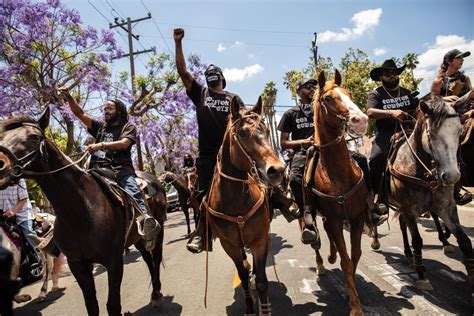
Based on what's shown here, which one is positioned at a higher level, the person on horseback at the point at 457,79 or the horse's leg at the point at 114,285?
the person on horseback at the point at 457,79

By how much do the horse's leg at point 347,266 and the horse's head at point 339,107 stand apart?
130 cm

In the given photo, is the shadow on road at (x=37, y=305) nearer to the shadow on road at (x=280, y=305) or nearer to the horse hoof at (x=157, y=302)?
the horse hoof at (x=157, y=302)

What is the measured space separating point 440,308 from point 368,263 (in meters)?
2.24

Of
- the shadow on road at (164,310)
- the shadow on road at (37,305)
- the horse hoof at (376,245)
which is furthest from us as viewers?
the horse hoof at (376,245)

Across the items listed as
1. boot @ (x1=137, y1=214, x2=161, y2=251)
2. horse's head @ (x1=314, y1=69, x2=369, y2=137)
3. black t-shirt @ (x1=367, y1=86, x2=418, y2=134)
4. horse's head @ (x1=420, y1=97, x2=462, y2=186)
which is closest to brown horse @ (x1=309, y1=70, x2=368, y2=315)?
horse's head @ (x1=314, y1=69, x2=369, y2=137)

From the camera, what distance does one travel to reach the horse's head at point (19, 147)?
10.4 feet

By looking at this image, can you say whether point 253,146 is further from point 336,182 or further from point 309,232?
point 309,232

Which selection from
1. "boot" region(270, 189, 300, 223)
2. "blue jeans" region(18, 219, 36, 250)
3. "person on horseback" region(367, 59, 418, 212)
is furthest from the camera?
"blue jeans" region(18, 219, 36, 250)

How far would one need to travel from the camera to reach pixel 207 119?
4.75 meters

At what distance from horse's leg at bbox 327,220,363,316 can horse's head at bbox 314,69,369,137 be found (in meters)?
1.30

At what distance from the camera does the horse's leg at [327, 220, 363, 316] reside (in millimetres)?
3887

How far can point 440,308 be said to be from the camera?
154 inches

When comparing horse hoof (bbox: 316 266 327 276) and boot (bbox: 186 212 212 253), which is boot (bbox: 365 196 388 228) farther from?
boot (bbox: 186 212 212 253)

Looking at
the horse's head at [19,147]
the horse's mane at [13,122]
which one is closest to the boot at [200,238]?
the horse's head at [19,147]
